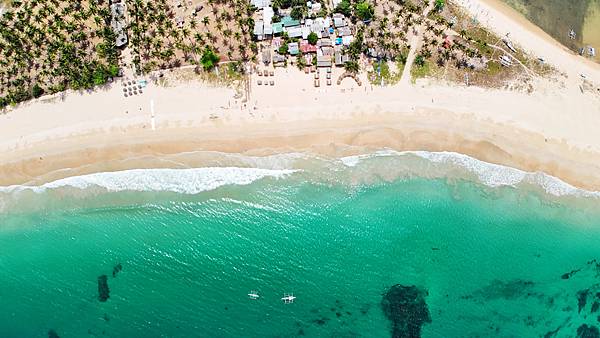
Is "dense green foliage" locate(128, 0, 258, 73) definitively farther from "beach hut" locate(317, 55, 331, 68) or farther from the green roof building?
"beach hut" locate(317, 55, 331, 68)

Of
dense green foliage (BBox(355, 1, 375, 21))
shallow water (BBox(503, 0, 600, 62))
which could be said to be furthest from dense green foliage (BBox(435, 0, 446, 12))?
shallow water (BBox(503, 0, 600, 62))

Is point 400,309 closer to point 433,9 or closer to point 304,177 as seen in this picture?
point 304,177

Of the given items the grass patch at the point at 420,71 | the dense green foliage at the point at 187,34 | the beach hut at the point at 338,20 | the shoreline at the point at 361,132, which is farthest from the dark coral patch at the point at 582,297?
the dense green foliage at the point at 187,34

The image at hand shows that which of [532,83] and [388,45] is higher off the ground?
[388,45]

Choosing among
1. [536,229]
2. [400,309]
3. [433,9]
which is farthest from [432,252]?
[433,9]

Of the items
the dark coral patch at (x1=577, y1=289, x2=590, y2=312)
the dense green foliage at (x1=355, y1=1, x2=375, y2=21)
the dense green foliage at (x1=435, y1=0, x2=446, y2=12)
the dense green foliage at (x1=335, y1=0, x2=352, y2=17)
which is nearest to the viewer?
the dense green foliage at (x1=355, y1=1, x2=375, y2=21)

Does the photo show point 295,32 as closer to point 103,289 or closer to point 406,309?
point 406,309

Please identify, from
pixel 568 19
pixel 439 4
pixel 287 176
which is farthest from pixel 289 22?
pixel 568 19
